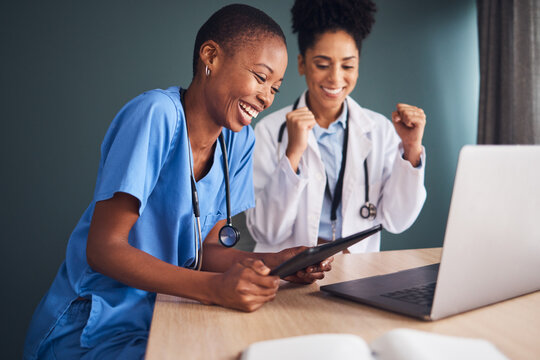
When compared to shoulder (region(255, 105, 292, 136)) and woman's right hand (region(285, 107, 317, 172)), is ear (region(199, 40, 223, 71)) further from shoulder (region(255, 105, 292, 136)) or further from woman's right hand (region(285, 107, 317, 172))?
shoulder (region(255, 105, 292, 136))

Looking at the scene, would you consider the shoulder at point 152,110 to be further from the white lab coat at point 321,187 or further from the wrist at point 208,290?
the white lab coat at point 321,187

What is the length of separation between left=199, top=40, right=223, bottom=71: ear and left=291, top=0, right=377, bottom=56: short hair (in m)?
0.86

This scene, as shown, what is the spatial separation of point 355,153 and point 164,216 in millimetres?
1027

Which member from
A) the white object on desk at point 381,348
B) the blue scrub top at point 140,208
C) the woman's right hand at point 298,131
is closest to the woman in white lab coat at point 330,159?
the woman's right hand at point 298,131

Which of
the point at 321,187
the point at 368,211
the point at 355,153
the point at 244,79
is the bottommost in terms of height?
the point at 368,211

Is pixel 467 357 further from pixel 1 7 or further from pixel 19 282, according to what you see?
pixel 1 7

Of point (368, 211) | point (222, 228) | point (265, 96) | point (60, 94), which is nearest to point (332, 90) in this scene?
point (368, 211)

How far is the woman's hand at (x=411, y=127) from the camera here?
4.67ft

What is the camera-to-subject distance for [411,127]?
57.4 inches

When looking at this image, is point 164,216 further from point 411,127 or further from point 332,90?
point 332,90

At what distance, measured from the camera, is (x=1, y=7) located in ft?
7.00

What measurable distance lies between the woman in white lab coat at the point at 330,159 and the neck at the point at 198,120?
0.56m

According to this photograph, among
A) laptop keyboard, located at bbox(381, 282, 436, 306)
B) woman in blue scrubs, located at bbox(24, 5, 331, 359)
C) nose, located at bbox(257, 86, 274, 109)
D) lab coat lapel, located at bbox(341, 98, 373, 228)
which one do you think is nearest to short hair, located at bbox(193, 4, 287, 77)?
woman in blue scrubs, located at bbox(24, 5, 331, 359)

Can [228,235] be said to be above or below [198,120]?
below
